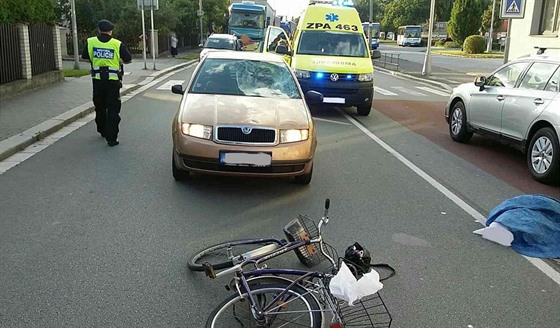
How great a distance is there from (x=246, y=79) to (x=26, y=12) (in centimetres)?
1081

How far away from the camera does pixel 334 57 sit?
13.3 meters

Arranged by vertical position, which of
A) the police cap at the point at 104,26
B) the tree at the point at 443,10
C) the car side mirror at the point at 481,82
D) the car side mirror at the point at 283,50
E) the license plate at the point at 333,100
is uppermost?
the tree at the point at 443,10

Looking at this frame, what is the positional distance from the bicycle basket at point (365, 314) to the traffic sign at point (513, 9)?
48.3 ft

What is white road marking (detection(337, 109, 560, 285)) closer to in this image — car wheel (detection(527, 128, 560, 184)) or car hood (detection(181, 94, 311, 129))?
car wheel (detection(527, 128, 560, 184))

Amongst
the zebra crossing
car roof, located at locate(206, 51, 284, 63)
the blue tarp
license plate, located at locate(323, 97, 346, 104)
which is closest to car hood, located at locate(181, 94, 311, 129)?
car roof, located at locate(206, 51, 284, 63)

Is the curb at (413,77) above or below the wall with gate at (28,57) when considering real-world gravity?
below

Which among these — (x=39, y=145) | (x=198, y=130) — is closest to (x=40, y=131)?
(x=39, y=145)

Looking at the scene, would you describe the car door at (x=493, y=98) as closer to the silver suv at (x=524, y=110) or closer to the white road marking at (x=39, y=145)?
the silver suv at (x=524, y=110)

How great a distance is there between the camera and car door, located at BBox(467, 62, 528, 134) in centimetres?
874

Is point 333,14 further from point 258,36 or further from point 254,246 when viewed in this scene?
point 258,36

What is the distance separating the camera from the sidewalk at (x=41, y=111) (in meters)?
8.89

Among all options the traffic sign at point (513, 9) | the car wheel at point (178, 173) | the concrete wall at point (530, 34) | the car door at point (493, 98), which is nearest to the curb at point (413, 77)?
the concrete wall at point (530, 34)

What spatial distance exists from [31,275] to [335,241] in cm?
257

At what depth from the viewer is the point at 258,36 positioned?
35219 mm
